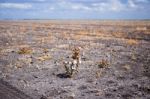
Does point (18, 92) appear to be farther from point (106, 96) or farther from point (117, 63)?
point (117, 63)

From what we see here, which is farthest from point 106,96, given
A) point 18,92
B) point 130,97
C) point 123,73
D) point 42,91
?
Result: point 123,73

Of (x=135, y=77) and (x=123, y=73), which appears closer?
(x=135, y=77)

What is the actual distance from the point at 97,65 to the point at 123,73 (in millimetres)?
3038

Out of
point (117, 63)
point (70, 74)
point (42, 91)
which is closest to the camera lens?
point (42, 91)

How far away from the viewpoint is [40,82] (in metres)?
15.1

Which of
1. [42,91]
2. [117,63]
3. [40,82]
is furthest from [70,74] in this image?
[117,63]

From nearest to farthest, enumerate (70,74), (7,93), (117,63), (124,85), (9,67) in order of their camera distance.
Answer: (7,93)
(124,85)
(70,74)
(9,67)
(117,63)

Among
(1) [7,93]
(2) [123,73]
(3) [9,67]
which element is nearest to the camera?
(1) [7,93]

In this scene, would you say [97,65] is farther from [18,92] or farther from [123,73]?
[18,92]

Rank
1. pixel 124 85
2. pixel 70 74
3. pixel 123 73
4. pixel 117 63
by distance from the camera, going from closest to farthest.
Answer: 1. pixel 124 85
2. pixel 70 74
3. pixel 123 73
4. pixel 117 63

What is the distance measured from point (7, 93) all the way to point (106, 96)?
4.46 m

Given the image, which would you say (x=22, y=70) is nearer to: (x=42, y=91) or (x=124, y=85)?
(x=42, y=91)

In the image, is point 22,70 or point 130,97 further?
point 22,70

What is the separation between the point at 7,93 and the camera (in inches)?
477
